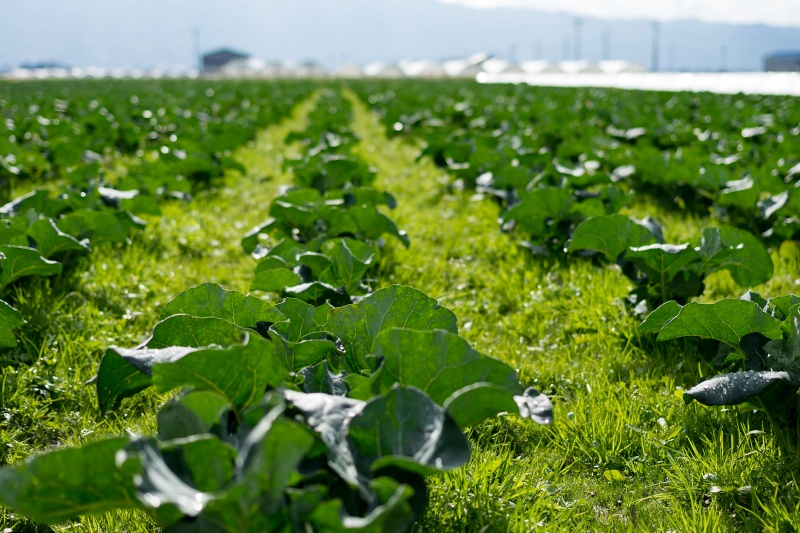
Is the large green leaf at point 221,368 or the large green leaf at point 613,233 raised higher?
the large green leaf at point 221,368

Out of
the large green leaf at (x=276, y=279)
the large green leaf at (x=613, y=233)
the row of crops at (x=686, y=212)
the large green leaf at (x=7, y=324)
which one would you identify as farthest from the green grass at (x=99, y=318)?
the large green leaf at (x=613, y=233)

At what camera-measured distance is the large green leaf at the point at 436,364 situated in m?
1.79

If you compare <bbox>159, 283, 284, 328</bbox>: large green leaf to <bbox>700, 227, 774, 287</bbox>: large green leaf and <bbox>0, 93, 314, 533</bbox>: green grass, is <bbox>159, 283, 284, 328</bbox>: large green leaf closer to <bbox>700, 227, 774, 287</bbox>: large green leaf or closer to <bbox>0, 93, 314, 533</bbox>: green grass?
<bbox>0, 93, 314, 533</bbox>: green grass

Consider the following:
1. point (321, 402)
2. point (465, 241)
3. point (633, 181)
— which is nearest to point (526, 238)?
point (465, 241)

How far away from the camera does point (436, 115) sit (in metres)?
13.1

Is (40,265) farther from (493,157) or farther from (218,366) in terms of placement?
(493,157)

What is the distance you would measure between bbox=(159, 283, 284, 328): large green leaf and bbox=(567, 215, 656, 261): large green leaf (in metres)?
1.71

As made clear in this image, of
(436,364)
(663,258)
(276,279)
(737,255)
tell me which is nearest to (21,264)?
(276,279)

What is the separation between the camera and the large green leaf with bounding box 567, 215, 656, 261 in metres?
3.34

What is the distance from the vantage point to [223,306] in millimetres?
2238

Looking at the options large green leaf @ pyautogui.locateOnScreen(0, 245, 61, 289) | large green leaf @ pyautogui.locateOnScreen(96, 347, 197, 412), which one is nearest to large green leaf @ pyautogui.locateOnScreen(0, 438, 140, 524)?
large green leaf @ pyautogui.locateOnScreen(96, 347, 197, 412)

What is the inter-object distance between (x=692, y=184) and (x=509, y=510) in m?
4.43

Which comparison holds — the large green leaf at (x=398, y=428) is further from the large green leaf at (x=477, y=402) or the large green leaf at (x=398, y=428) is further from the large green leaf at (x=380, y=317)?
the large green leaf at (x=380, y=317)

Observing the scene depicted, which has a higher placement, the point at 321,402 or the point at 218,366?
the point at 218,366
